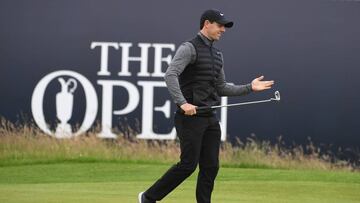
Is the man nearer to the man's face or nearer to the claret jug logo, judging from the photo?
the man's face

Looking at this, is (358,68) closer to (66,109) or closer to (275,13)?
(275,13)

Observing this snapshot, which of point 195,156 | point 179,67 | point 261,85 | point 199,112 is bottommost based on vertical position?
point 195,156

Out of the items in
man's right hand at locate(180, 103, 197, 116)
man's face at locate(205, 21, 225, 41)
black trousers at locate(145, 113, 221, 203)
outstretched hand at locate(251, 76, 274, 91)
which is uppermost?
man's face at locate(205, 21, 225, 41)

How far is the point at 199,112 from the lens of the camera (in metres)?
8.16

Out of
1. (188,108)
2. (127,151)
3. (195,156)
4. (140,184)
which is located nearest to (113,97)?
(127,151)

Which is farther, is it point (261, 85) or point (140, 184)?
point (140, 184)

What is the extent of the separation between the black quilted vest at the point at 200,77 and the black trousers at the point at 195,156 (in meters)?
0.11

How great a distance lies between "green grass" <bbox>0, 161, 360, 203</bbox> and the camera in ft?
32.9

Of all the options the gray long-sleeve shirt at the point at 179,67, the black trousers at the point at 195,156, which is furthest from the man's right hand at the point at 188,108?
the black trousers at the point at 195,156

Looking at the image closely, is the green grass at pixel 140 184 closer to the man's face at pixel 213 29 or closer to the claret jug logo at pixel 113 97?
the claret jug logo at pixel 113 97

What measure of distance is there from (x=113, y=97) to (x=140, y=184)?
4.65 m

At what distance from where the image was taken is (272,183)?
12.2m

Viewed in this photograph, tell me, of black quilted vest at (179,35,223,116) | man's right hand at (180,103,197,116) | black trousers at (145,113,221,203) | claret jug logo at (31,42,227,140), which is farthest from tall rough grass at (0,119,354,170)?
man's right hand at (180,103,197,116)

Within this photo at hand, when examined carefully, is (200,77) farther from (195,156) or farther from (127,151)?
(127,151)
